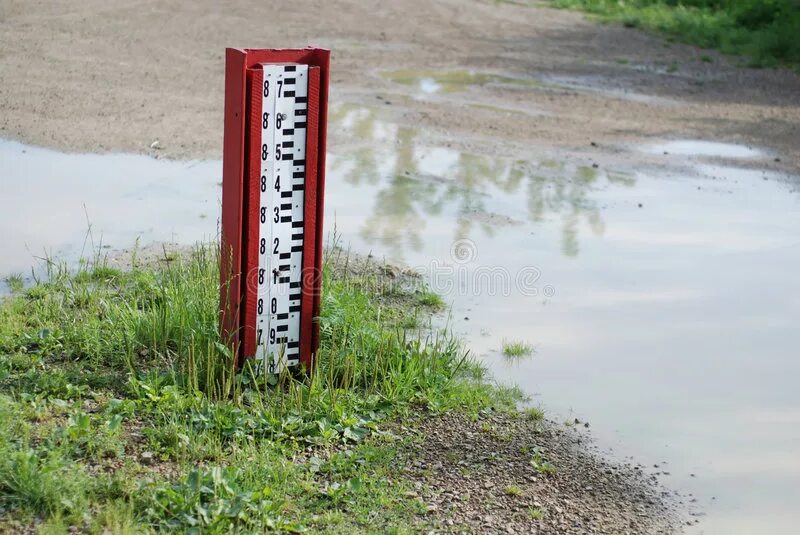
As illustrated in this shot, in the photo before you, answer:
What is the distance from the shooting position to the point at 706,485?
5.42 meters

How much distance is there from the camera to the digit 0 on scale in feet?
17.4

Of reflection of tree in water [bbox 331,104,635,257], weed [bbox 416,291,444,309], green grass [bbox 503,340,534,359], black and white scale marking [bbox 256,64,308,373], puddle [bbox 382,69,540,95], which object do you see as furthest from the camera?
puddle [bbox 382,69,540,95]

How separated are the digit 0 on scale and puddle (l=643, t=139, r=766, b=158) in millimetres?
7243

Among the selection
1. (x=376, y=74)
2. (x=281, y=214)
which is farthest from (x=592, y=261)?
(x=376, y=74)

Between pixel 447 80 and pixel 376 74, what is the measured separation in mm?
976

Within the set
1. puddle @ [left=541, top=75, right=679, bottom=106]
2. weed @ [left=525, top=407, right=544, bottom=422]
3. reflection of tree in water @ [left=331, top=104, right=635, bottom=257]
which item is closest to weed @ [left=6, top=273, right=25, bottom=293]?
reflection of tree in water @ [left=331, top=104, right=635, bottom=257]

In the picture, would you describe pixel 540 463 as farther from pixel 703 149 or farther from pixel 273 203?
pixel 703 149

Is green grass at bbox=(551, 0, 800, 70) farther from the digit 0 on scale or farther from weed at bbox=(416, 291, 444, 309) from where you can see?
the digit 0 on scale

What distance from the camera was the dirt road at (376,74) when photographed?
11.4 meters

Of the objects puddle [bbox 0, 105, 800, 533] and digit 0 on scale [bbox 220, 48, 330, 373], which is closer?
digit 0 on scale [bbox 220, 48, 330, 373]

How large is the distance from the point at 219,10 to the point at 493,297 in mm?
11846

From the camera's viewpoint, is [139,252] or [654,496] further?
[139,252]

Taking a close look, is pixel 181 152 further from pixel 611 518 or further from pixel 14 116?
pixel 611 518

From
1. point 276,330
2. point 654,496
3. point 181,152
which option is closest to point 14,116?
point 181,152
